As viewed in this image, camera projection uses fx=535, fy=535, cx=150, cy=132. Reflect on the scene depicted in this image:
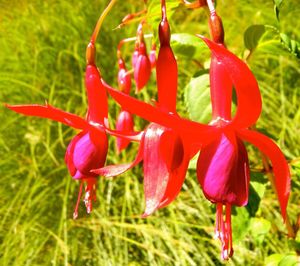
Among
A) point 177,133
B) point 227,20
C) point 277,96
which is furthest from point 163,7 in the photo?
point 227,20

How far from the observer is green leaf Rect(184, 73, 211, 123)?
693mm

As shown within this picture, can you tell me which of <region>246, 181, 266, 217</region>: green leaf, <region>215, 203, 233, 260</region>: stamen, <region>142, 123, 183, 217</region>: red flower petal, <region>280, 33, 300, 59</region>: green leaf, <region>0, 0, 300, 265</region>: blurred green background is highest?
<region>280, 33, 300, 59</region>: green leaf

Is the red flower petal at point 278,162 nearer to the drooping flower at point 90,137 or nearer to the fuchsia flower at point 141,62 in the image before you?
the drooping flower at point 90,137

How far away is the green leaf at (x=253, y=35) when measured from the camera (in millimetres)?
691

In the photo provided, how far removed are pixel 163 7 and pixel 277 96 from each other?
54.3 inches

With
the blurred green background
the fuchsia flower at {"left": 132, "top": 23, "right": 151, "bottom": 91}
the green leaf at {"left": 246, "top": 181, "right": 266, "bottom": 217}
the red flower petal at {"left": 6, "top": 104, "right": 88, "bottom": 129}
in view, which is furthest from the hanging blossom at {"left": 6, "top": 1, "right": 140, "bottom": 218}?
the blurred green background

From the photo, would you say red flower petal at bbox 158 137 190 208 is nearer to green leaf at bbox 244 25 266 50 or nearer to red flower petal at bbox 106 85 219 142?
red flower petal at bbox 106 85 219 142

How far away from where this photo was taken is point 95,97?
0.53 metres

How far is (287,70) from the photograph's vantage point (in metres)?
1.86

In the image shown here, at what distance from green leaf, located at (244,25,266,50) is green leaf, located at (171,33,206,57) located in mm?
60

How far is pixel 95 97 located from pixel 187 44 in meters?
0.24

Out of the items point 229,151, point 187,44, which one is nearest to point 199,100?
point 187,44

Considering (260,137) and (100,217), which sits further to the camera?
(100,217)

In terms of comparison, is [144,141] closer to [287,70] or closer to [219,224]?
[219,224]
